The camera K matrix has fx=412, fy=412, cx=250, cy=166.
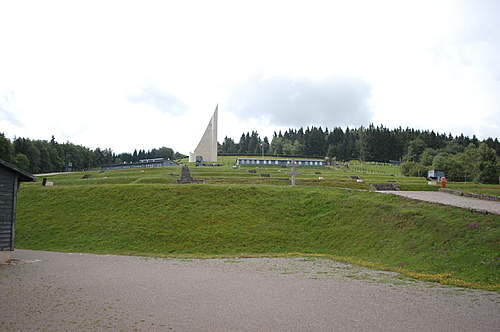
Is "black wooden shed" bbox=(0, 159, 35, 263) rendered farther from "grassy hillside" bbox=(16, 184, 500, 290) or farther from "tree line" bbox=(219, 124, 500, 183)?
"tree line" bbox=(219, 124, 500, 183)

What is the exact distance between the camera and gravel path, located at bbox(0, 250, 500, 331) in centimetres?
781

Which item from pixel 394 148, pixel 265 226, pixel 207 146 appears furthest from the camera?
pixel 394 148

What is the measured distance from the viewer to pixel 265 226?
2339 centimetres

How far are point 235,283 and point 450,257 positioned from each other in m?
7.75

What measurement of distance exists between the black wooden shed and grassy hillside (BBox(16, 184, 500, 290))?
17.0 feet

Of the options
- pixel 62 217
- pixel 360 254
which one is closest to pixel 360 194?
pixel 360 254

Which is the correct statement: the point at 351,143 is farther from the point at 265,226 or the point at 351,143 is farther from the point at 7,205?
the point at 7,205

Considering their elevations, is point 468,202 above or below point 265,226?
above

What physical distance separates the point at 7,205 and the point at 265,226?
504 inches

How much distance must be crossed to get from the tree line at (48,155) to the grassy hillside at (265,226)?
43.7m

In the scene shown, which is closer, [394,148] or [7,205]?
[7,205]

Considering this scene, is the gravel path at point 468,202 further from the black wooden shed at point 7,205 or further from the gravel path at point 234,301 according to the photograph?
the black wooden shed at point 7,205

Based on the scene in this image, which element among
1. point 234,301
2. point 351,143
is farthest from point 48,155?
point 234,301

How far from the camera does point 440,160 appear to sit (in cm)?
5991
